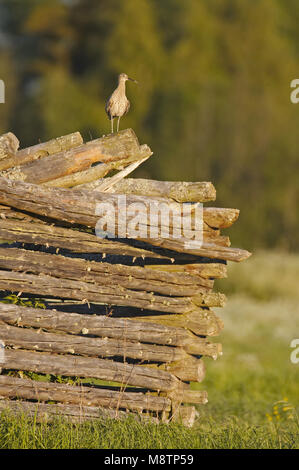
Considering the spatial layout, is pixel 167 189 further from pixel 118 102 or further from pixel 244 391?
pixel 244 391

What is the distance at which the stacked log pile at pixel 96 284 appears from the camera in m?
6.12

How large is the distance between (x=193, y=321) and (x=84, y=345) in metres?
0.99

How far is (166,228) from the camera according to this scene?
6.28 metres

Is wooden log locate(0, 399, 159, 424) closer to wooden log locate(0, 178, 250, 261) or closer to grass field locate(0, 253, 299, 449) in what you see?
grass field locate(0, 253, 299, 449)

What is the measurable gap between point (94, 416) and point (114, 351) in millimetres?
551

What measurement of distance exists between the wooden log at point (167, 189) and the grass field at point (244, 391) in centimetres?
187

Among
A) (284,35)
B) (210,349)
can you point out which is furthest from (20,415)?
(284,35)

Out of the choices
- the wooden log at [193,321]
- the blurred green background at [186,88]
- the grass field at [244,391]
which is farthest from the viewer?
the blurred green background at [186,88]

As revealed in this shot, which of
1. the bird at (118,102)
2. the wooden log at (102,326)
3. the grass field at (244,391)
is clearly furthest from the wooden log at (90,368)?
the bird at (118,102)

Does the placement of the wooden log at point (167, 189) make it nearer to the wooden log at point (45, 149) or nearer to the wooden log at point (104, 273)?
the wooden log at point (45, 149)

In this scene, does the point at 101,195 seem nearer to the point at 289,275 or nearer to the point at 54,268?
the point at 54,268

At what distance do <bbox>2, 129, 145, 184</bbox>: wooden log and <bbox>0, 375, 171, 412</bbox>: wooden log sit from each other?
→ 1642mm

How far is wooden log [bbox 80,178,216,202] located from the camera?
6.39m

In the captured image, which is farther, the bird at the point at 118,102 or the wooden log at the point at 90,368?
the bird at the point at 118,102
